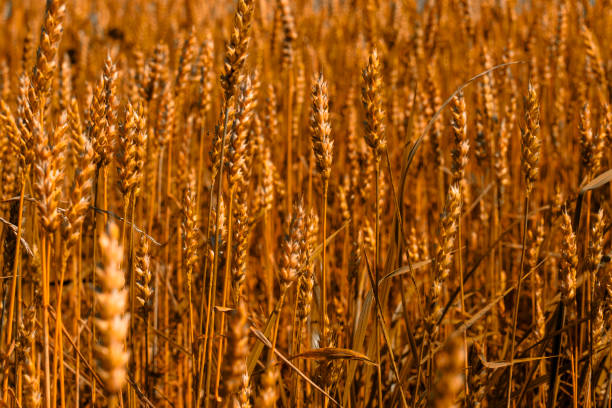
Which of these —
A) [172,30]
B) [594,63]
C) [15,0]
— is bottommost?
[594,63]

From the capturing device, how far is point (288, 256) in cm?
96

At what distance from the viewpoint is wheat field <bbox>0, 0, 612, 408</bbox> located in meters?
0.88

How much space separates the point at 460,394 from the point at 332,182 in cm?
132

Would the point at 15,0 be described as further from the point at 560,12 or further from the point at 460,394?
the point at 460,394

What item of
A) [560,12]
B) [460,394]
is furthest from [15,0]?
[460,394]

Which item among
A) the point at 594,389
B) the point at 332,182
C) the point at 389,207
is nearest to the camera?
the point at 594,389

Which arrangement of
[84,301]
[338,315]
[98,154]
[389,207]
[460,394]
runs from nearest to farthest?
[98,154] → [460,394] → [338,315] → [84,301] → [389,207]

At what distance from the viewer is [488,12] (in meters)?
3.72

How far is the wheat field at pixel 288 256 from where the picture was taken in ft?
2.88

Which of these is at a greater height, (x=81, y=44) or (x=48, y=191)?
(x=81, y=44)

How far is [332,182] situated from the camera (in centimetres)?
254

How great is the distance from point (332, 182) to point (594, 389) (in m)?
1.49

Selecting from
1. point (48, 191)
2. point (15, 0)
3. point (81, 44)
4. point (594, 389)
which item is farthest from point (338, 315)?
point (15, 0)

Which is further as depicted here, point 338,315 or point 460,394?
point 338,315
